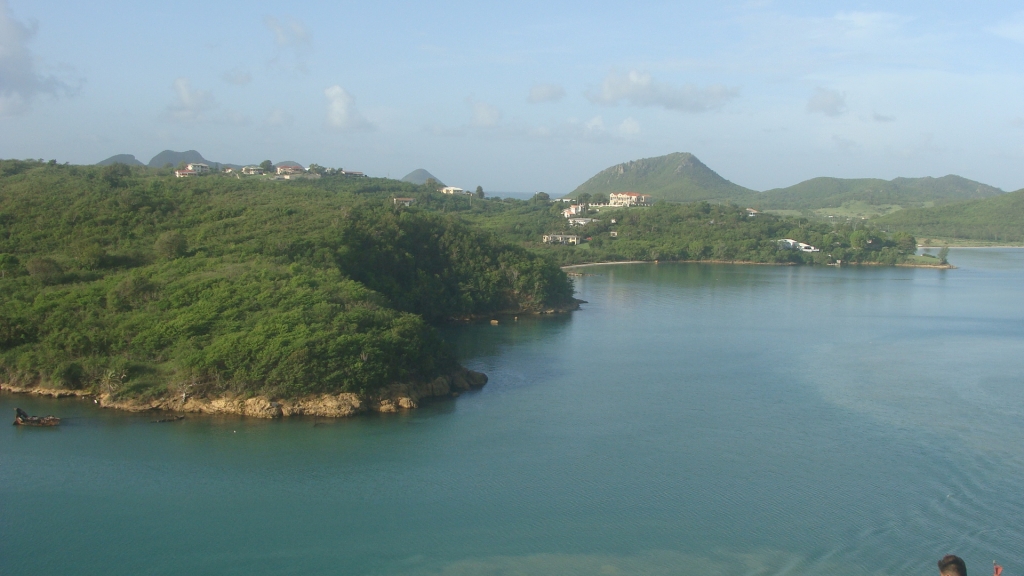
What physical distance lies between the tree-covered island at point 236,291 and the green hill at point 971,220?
56659mm

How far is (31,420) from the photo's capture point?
1395cm

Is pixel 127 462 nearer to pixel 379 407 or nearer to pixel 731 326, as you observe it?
pixel 379 407

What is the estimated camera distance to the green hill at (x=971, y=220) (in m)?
72.4

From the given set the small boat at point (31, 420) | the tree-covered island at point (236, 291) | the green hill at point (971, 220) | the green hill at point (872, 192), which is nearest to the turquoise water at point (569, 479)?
the small boat at point (31, 420)

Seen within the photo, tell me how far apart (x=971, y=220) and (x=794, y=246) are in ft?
106

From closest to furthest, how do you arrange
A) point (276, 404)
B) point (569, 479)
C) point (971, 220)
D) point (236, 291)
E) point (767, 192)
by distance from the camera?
1. point (569, 479)
2. point (276, 404)
3. point (236, 291)
4. point (971, 220)
5. point (767, 192)

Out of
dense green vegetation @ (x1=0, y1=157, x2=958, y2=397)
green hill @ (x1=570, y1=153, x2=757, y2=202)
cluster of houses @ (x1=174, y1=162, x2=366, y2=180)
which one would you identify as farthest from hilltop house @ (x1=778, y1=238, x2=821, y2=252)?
green hill @ (x1=570, y1=153, x2=757, y2=202)

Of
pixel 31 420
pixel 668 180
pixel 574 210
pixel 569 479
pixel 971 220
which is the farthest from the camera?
pixel 668 180

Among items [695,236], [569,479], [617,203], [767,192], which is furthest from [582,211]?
[767,192]

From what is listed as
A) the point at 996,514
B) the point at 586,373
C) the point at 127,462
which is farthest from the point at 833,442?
the point at 127,462

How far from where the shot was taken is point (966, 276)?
1774 inches

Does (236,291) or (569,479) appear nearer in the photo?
(569,479)

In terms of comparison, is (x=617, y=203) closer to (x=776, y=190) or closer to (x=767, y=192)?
(x=767, y=192)

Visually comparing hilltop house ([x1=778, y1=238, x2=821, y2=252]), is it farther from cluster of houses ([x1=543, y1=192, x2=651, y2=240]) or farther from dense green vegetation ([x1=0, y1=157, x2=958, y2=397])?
dense green vegetation ([x1=0, y1=157, x2=958, y2=397])
